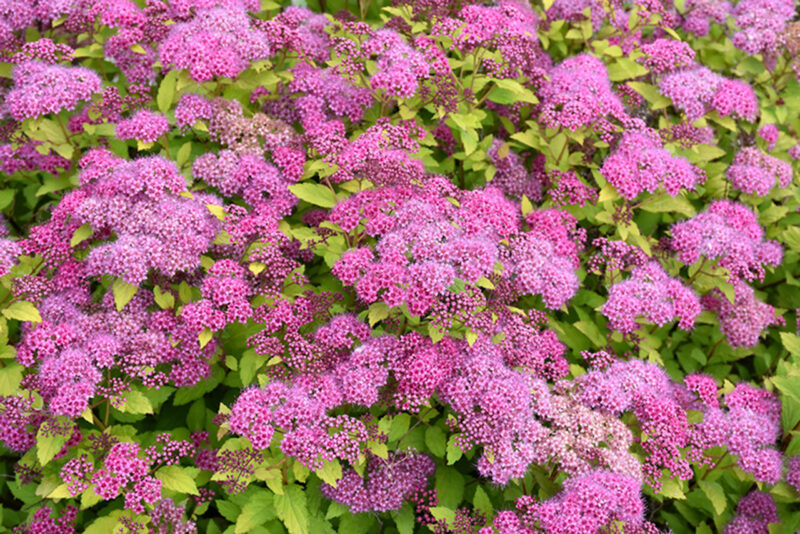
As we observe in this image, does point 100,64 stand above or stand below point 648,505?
above

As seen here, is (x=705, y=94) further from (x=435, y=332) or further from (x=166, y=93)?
(x=166, y=93)

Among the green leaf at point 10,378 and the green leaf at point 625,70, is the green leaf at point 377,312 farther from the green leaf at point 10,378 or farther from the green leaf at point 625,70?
the green leaf at point 625,70

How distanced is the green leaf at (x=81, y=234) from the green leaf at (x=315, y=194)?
3.97 ft

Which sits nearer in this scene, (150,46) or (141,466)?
(141,466)

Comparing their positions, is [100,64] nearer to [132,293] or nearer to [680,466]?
[132,293]

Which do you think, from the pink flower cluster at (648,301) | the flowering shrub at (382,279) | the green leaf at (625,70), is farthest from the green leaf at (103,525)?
the green leaf at (625,70)

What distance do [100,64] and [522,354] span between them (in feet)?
12.1

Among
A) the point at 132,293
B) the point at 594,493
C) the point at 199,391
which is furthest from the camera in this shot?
the point at 199,391

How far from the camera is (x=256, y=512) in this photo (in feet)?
11.8

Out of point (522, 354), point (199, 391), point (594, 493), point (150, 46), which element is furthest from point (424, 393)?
point (150, 46)

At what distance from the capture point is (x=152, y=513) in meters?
3.61

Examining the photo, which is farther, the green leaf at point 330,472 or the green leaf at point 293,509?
the green leaf at point 293,509

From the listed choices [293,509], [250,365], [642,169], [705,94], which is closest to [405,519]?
[293,509]

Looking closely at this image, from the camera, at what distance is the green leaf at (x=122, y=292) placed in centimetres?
374
